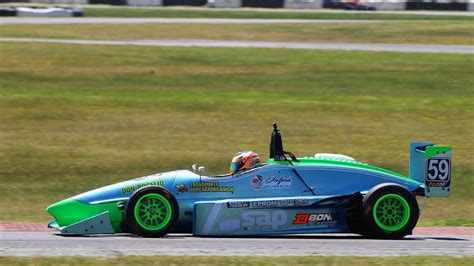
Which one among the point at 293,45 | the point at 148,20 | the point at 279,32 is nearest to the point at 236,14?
the point at 148,20

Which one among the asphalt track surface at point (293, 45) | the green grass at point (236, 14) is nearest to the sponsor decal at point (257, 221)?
the asphalt track surface at point (293, 45)

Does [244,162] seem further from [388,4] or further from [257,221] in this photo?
[388,4]

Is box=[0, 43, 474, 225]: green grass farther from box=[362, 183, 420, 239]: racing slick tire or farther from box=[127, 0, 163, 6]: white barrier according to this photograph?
box=[127, 0, 163, 6]: white barrier

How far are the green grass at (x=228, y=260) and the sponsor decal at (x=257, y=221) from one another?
1.77 m

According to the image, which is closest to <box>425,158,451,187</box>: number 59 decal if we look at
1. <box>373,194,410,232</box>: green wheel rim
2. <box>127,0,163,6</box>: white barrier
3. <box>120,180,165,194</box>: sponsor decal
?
<box>373,194,410,232</box>: green wheel rim

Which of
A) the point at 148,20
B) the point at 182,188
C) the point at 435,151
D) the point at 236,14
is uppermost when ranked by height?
the point at 236,14

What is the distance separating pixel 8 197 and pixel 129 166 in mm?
3053

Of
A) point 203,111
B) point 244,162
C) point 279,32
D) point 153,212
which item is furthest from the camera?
point 279,32

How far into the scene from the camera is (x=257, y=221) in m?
12.3

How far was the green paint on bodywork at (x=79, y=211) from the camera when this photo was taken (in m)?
12.3

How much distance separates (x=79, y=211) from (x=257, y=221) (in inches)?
93.5

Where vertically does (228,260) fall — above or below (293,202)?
below

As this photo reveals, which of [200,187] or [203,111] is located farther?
[203,111]

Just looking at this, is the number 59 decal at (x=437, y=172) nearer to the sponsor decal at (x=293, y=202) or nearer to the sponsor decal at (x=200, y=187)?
the sponsor decal at (x=293, y=202)
